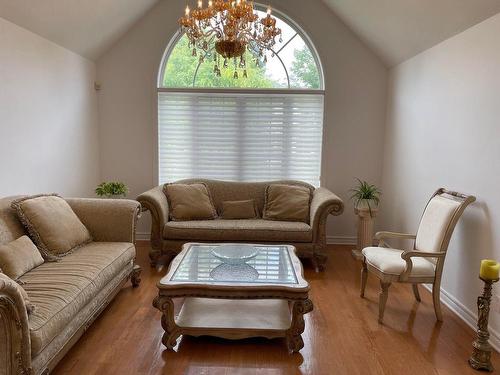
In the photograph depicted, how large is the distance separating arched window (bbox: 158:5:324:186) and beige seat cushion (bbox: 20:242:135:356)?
7.23 feet

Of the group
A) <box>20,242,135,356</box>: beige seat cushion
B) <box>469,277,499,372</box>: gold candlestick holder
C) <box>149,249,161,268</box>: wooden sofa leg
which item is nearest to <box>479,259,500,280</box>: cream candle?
<box>469,277,499,372</box>: gold candlestick holder

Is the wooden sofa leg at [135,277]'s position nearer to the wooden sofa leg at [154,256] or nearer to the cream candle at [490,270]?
the wooden sofa leg at [154,256]

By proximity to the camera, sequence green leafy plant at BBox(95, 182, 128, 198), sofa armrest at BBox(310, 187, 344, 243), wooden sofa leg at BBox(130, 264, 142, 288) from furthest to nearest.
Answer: green leafy plant at BBox(95, 182, 128, 198) → sofa armrest at BBox(310, 187, 344, 243) → wooden sofa leg at BBox(130, 264, 142, 288)

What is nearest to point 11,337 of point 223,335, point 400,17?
point 223,335

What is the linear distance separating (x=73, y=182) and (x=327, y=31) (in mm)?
3580

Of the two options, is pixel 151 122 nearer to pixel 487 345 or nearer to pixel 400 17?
pixel 400 17

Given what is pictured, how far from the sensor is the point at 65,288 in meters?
2.23

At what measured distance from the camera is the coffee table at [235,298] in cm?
238

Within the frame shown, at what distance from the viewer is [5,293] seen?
1.67m

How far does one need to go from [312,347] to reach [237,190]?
240 cm

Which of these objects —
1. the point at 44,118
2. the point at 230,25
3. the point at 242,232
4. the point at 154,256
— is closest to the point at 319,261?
the point at 242,232

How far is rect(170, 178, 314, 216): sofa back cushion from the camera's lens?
4566 mm

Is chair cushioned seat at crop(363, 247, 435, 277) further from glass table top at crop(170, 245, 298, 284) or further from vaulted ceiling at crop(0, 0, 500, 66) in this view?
vaulted ceiling at crop(0, 0, 500, 66)

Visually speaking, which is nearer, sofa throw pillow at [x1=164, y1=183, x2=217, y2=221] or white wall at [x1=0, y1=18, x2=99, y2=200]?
white wall at [x1=0, y1=18, x2=99, y2=200]
